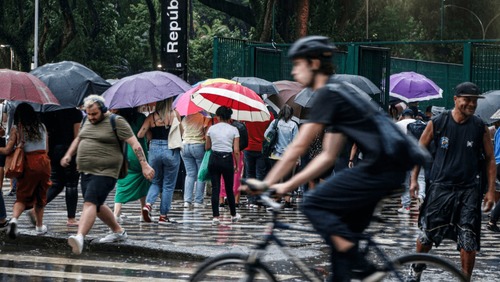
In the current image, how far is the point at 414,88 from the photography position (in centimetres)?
2394

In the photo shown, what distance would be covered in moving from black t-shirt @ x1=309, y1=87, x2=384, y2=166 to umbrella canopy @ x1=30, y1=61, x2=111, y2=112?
25.6ft

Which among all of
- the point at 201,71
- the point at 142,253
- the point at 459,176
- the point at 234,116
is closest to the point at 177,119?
the point at 234,116

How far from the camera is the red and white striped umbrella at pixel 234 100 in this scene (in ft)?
51.0

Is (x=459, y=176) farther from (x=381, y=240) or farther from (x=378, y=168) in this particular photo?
(x=381, y=240)

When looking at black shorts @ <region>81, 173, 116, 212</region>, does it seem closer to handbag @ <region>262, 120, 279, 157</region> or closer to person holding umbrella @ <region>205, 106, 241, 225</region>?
person holding umbrella @ <region>205, 106, 241, 225</region>

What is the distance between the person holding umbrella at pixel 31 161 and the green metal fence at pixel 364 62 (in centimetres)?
760

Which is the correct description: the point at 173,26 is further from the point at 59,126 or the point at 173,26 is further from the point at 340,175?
the point at 340,175

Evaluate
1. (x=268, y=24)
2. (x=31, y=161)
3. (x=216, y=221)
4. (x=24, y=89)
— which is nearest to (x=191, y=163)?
(x=216, y=221)

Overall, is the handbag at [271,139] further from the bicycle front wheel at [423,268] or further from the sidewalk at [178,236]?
the bicycle front wheel at [423,268]

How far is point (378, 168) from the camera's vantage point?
601 centimetres

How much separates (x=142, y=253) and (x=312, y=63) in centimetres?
524

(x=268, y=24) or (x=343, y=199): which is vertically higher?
(x=268, y=24)

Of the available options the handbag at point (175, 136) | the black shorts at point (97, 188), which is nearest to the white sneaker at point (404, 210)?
the handbag at point (175, 136)

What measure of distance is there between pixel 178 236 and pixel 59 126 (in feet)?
6.91
